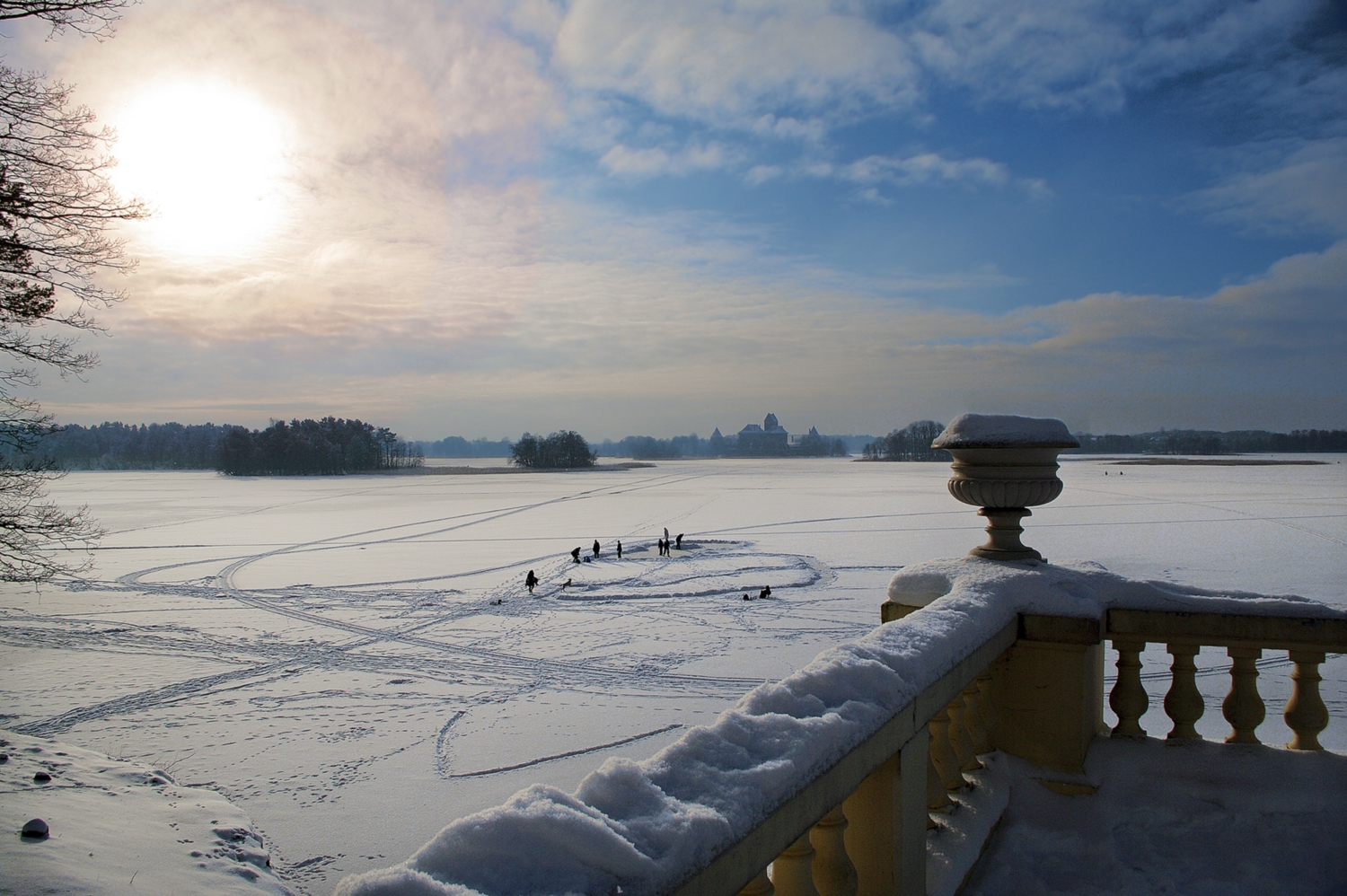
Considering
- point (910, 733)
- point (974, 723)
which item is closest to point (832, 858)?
point (910, 733)

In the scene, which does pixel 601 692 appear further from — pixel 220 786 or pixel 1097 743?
pixel 1097 743

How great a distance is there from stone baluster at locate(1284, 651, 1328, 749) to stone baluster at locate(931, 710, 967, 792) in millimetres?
1997

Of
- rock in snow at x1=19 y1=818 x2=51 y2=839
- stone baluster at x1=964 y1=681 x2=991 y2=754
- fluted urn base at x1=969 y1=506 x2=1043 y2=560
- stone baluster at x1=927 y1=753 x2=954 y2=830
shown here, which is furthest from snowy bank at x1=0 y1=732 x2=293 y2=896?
fluted urn base at x1=969 y1=506 x2=1043 y2=560

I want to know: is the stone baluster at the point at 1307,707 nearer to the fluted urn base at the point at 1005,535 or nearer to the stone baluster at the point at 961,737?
the fluted urn base at the point at 1005,535

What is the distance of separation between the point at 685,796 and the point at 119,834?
7861 mm

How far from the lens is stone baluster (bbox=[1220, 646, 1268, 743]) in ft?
12.8

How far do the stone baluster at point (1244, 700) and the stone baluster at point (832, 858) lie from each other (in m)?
2.91

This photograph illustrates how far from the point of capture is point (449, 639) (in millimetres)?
13781

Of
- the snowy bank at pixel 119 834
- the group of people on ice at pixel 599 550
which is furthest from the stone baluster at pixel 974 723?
the group of people on ice at pixel 599 550

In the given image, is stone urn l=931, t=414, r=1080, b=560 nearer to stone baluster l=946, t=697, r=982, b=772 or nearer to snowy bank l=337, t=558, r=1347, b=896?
stone baluster l=946, t=697, r=982, b=772

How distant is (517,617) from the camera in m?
15.6

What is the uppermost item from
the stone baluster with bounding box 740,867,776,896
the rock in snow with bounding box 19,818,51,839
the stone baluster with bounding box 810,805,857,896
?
the stone baluster with bounding box 740,867,776,896

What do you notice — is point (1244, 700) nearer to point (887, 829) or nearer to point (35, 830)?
point (887, 829)

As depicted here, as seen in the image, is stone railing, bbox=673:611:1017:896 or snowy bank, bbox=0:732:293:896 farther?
snowy bank, bbox=0:732:293:896
